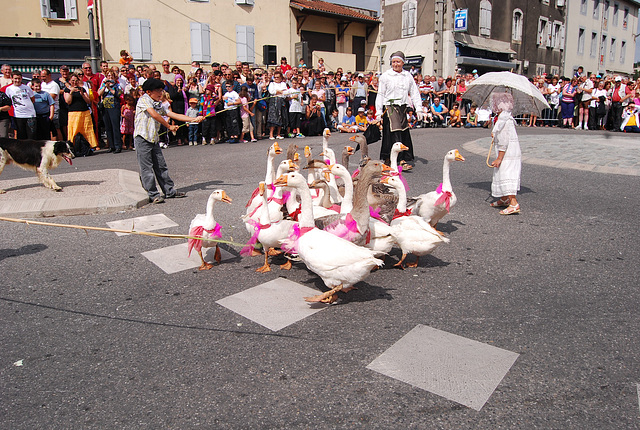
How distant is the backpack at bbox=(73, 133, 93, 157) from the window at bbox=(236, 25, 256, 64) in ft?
48.6

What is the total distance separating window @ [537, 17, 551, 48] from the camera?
1462 inches

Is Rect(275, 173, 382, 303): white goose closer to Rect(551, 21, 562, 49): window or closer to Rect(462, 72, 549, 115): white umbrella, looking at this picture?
Rect(462, 72, 549, 115): white umbrella

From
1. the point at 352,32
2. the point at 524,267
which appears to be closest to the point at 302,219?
the point at 524,267

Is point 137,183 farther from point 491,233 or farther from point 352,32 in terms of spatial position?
point 352,32

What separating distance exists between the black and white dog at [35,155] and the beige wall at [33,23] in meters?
16.5

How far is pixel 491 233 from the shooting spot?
5570 mm

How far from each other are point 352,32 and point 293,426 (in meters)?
32.3

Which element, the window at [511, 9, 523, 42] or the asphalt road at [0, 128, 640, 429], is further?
the window at [511, 9, 523, 42]

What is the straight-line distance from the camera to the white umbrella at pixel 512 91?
661 cm

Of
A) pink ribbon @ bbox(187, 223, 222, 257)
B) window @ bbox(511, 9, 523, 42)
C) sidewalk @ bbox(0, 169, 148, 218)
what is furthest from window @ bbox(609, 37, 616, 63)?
pink ribbon @ bbox(187, 223, 222, 257)

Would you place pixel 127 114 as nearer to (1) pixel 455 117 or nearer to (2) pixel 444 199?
(2) pixel 444 199

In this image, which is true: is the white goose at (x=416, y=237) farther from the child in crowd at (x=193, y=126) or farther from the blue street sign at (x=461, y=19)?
the blue street sign at (x=461, y=19)

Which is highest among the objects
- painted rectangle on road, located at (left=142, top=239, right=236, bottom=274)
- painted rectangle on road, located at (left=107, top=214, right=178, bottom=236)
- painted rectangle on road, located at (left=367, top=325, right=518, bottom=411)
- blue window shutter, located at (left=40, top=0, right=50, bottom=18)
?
blue window shutter, located at (left=40, top=0, right=50, bottom=18)

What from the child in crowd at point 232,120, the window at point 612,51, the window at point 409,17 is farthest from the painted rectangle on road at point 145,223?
the window at point 612,51
